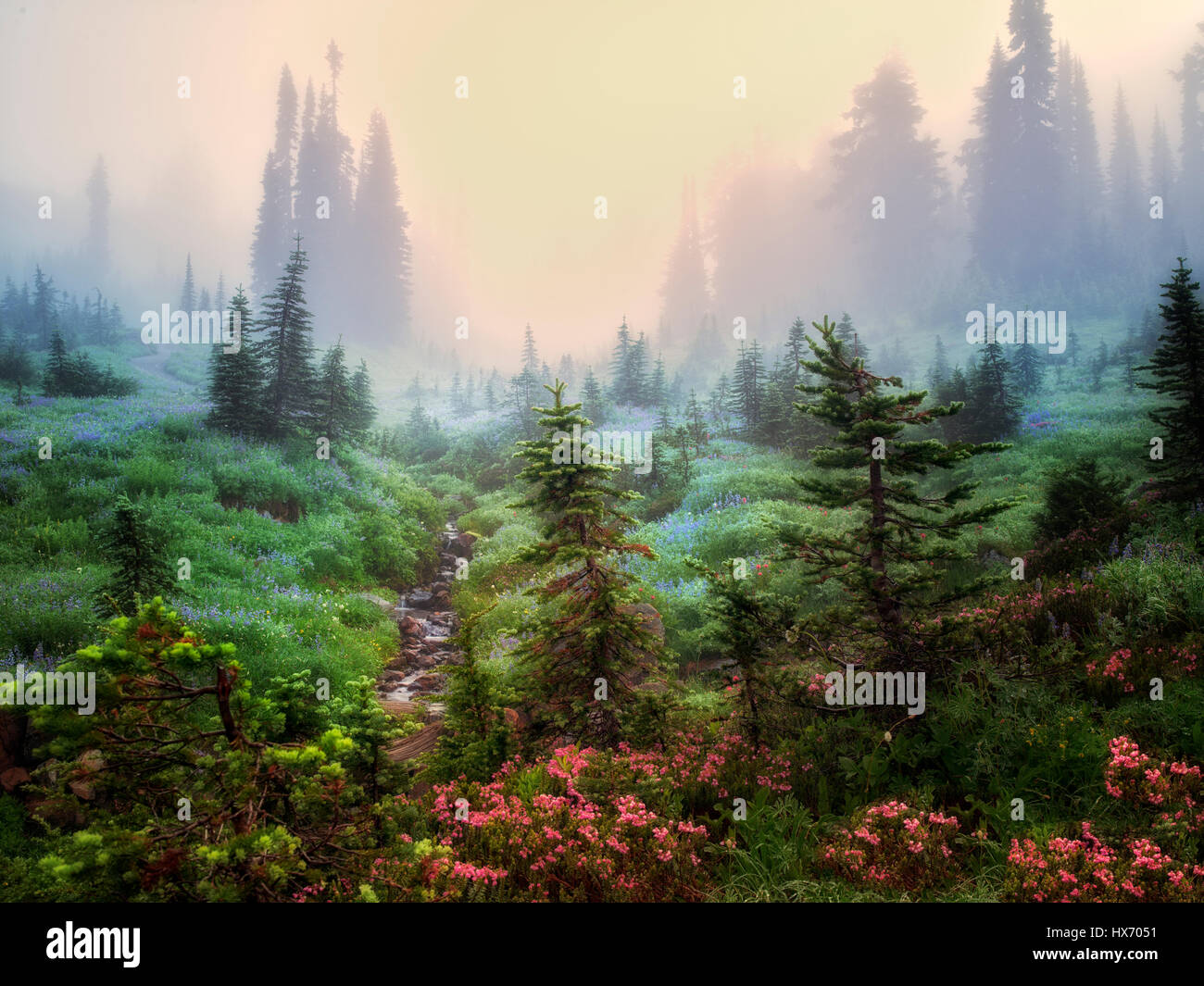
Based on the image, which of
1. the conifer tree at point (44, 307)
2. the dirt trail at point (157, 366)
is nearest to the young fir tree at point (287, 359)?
the dirt trail at point (157, 366)

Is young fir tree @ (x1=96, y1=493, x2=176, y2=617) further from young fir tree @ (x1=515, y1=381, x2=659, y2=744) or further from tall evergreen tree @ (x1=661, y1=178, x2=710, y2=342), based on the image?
tall evergreen tree @ (x1=661, y1=178, x2=710, y2=342)

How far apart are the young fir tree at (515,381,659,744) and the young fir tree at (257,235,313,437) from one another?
44.8 feet

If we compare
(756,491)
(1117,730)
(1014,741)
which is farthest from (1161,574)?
(756,491)

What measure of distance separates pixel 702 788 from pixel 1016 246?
44068mm

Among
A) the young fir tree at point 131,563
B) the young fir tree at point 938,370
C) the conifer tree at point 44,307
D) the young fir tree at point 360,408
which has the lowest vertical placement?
the young fir tree at point 131,563

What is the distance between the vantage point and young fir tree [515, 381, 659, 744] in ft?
20.5

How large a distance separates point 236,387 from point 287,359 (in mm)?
2175

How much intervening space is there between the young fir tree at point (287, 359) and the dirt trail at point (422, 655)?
21.9ft

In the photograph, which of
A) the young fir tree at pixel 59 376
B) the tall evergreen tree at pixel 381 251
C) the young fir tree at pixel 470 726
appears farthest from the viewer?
the tall evergreen tree at pixel 381 251

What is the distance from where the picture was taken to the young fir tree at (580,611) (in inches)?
246

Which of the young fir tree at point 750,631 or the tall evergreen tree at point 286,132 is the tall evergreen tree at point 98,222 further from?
the young fir tree at point 750,631

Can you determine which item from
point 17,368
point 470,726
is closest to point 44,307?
point 17,368

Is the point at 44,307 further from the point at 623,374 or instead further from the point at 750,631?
the point at 750,631

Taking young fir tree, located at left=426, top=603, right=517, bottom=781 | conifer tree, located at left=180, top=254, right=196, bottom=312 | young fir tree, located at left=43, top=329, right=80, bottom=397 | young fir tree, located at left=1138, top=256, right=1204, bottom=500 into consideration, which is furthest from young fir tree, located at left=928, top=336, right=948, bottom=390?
conifer tree, located at left=180, top=254, right=196, bottom=312
